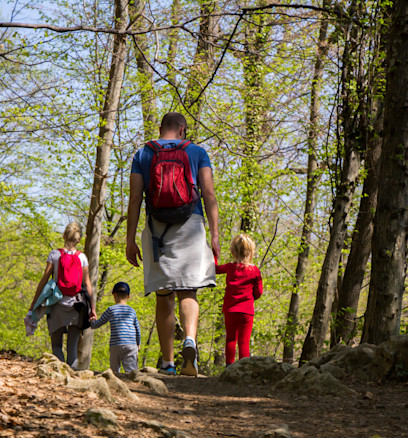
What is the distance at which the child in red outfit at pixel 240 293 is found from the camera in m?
6.16

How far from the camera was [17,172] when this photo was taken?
2069 cm

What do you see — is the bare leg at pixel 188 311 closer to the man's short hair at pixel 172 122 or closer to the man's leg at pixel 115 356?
the man's short hair at pixel 172 122

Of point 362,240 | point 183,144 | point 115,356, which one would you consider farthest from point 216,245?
point 362,240

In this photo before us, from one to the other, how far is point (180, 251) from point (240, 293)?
6.16ft

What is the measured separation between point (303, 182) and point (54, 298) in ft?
39.9

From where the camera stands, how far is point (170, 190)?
4340 millimetres

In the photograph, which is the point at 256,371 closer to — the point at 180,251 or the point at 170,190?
the point at 180,251

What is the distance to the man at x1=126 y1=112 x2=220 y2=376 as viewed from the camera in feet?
14.7

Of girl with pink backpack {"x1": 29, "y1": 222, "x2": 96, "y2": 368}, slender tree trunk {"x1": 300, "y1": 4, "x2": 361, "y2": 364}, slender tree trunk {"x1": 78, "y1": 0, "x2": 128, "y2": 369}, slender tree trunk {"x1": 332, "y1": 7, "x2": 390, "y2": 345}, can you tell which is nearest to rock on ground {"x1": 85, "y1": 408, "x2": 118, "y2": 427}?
girl with pink backpack {"x1": 29, "y1": 222, "x2": 96, "y2": 368}

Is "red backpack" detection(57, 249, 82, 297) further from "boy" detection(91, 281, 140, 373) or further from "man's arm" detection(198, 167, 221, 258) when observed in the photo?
"man's arm" detection(198, 167, 221, 258)

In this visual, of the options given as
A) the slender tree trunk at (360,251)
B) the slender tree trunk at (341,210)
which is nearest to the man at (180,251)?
the slender tree trunk at (341,210)

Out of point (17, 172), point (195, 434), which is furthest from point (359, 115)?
point (17, 172)

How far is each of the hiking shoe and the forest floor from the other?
0.15m

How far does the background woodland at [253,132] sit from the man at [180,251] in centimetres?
101
